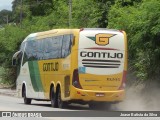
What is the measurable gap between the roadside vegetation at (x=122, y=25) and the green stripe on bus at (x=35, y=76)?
489 centimetres

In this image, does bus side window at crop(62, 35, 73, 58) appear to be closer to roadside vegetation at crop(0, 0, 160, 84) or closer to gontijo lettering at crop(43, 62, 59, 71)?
gontijo lettering at crop(43, 62, 59, 71)

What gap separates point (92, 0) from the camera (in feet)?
141

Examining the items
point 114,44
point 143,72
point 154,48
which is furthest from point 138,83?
point 114,44

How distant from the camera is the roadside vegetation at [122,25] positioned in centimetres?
2516

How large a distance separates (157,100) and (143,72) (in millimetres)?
1915

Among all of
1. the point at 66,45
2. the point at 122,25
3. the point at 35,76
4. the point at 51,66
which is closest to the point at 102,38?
the point at 66,45

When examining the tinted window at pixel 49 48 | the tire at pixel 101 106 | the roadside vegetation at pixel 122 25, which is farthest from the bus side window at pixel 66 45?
the roadside vegetation at pixel 122 25

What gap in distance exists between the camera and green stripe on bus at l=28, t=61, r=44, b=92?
91.3 ft

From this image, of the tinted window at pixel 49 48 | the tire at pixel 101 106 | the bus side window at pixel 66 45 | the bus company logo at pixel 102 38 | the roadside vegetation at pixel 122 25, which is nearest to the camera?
the bus company logo at pixel 102 38

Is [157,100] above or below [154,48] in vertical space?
below

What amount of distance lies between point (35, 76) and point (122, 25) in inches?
218

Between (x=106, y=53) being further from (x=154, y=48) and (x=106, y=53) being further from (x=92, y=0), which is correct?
(x=92, y=0)

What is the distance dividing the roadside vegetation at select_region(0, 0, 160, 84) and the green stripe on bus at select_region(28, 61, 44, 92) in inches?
192

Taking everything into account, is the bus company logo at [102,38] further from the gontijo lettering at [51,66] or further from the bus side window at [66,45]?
the gontijo lettering at [51,66]
